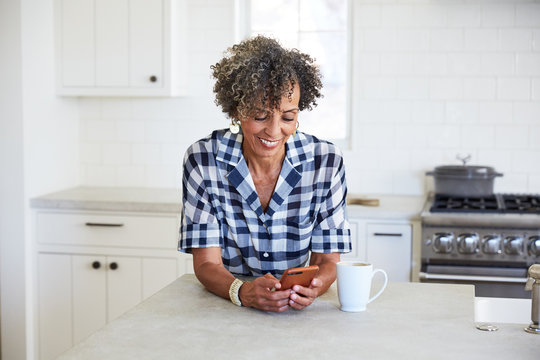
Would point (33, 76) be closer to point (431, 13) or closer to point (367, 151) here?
point (367, 151)

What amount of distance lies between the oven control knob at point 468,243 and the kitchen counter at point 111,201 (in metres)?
1.43

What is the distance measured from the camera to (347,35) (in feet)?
13.7

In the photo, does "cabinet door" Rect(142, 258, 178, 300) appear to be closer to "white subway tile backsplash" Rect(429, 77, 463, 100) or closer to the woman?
the woman

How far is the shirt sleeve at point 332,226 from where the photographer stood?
2193 millimetres

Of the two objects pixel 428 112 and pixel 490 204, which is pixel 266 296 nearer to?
pixel 490 204

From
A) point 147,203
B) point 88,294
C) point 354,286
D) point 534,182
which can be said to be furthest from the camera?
point 534,182

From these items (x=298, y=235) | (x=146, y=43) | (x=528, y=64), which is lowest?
(x=298, y=235)

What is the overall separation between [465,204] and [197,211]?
1815mm

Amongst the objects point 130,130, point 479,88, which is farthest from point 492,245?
point 130,130

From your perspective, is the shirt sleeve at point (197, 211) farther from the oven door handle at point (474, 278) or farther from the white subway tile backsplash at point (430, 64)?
the white subway tile backsplash at point (430, 64)

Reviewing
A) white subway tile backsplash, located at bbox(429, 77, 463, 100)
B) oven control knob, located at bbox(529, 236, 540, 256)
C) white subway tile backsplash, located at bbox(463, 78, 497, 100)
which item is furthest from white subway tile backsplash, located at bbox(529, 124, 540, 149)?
oven control knob, located at bbox(529, 236, 540, 256)

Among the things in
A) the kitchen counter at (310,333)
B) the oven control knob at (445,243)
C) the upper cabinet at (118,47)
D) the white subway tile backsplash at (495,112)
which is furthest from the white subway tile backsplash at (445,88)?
the kitchen counter at (310,333)

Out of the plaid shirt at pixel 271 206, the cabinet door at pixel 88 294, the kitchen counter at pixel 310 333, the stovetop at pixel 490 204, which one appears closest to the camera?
the kitchen counter at pixel 310 333

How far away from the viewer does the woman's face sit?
2070 mm
